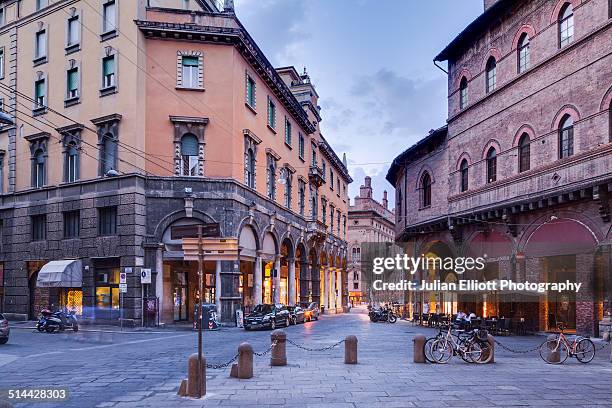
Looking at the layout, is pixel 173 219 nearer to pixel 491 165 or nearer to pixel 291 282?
pixel 291 282

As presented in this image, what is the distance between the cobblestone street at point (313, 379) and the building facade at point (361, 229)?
277ft

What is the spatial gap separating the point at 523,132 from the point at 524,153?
3.10ft

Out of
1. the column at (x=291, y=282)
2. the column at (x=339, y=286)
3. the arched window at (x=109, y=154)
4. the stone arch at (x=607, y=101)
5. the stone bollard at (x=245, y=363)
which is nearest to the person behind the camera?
the stone bollard at (x=245, y=363)

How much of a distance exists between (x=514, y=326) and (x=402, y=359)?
1089 centimetres

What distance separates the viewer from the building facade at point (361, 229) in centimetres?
10538

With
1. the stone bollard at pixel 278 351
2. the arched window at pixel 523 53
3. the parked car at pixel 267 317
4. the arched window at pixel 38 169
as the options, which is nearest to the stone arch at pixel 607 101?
the arched window at pixel 523 53

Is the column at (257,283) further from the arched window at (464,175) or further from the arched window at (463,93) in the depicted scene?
the arched window at (463,93)

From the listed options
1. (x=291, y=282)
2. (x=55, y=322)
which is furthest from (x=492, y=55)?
(x=55, y=322)

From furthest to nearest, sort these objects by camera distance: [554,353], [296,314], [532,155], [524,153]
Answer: [296,314] → [524,153] → [532,155] → [554,353]

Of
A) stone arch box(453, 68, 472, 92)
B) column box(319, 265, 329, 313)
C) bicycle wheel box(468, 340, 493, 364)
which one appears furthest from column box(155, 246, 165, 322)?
column box(319, 265, 329, 313)

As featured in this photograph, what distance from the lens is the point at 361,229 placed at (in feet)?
347

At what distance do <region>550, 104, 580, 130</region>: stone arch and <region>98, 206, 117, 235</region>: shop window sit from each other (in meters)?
21.6

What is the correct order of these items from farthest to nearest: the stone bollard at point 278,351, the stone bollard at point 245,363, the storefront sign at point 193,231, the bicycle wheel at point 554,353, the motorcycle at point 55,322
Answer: the motorcycle at point 55,322 → the bicycle wheel at point 554,353 → the stone bollard at point 278,351 → the stone bollard at point 245,363 → the storefront sign at point 193,231

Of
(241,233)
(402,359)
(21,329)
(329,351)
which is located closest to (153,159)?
(241,233)
